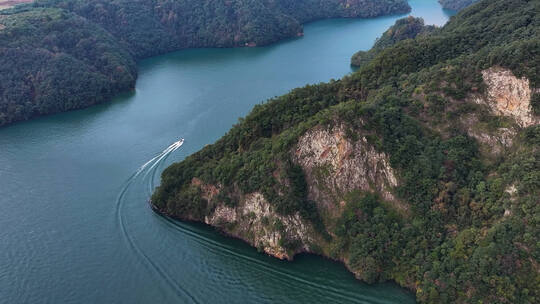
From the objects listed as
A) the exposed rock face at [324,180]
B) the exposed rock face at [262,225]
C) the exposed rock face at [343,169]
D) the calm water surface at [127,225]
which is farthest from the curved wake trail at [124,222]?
the exposed rock face at [343,169]

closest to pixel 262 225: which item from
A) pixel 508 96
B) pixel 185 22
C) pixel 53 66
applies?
pixel 508 96

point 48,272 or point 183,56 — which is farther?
point 183,56

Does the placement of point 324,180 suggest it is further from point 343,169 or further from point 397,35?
point 397,35

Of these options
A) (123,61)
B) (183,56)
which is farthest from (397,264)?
(183,56)

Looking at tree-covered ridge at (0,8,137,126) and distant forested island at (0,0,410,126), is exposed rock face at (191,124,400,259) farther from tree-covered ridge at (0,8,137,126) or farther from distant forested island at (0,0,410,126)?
distant forested island at (0,0,410,126)

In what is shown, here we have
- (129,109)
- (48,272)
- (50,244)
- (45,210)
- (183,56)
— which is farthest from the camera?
(183,56)

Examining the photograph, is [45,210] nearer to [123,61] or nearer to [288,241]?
[288,241]

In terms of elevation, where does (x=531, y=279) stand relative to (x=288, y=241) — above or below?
above
